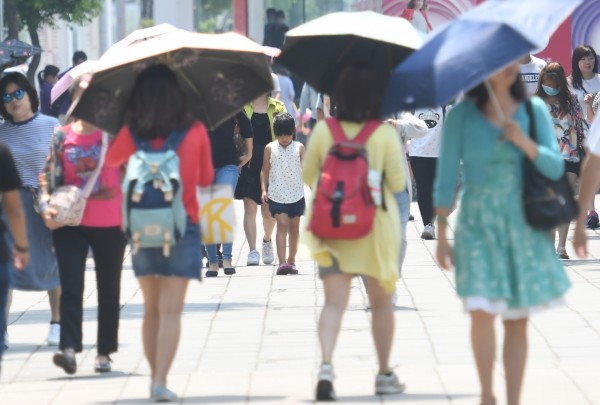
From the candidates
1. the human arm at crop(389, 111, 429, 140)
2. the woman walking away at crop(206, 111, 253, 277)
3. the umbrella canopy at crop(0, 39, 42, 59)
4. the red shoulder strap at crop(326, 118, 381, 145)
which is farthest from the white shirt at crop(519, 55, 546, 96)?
the red shoulder strap at crop(326, 118, 381, 145)

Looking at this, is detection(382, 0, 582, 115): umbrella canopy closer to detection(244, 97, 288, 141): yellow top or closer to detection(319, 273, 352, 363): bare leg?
detection(319, 273, 352, 363): bare leg

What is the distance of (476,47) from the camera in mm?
7039

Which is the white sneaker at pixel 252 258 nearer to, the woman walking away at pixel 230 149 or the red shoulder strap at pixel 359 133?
the woman walking away at pixel 230 149

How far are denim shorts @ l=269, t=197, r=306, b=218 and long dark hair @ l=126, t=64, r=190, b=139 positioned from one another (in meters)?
6.79

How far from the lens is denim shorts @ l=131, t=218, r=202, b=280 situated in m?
8.26

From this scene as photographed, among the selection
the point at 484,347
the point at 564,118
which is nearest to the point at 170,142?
the point at 484,347

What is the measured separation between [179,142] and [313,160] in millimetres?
648

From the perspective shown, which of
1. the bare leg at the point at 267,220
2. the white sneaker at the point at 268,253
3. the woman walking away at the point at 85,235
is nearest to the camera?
the woman walking away at the point at 85,235

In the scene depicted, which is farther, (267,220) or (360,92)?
(267,220)

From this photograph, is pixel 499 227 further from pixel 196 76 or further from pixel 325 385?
pixel 196 76

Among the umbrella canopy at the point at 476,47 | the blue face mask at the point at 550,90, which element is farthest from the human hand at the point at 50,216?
the blue face mask at the point at 550,90

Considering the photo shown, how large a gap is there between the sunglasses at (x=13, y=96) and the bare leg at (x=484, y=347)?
4125mm

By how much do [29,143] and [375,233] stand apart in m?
3.14

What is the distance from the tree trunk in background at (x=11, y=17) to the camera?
3253 centimetres
